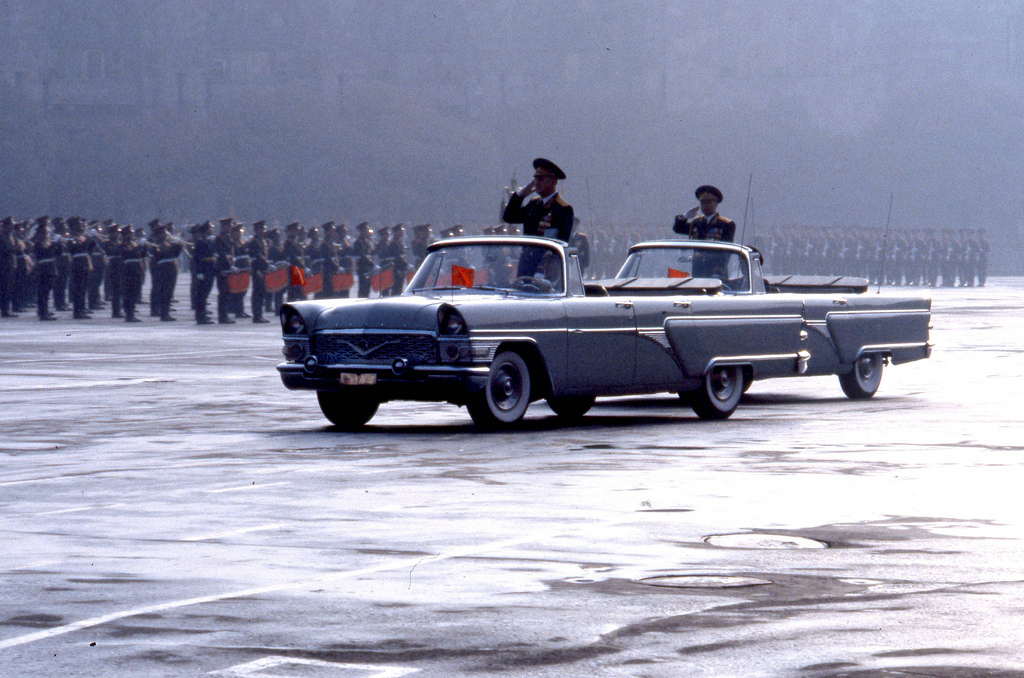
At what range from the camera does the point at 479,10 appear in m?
92.1

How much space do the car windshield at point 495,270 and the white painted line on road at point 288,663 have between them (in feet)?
27.3

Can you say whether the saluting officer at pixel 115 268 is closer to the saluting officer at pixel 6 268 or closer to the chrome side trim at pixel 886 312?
the saluting officer at pixel 6 268

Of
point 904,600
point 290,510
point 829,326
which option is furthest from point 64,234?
point 904,600

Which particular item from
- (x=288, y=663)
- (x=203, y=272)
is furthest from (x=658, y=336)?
(x=203, y=272)

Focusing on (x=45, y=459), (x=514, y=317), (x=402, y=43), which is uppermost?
(x=402, y=43)

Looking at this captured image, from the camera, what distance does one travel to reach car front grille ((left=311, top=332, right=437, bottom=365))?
13.0 meters

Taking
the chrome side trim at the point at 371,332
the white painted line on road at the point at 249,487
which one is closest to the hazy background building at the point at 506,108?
the chrome side trim at the point at 371,332

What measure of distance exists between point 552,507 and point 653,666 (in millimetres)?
3624

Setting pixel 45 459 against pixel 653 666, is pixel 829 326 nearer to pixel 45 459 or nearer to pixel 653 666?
pixel 45 459

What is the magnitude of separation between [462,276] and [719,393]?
235 centimetres

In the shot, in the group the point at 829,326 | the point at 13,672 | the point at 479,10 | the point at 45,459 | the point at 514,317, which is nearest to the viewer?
the point at 13,672

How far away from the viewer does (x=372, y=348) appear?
43.2ft

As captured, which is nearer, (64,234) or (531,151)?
(64,234)

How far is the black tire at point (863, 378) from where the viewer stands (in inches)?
661
